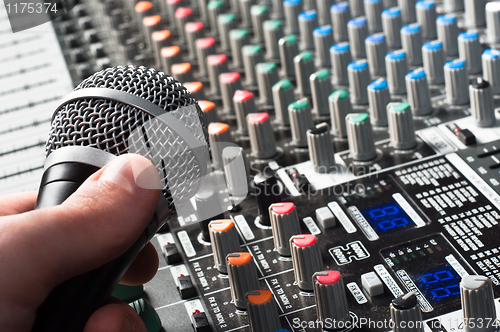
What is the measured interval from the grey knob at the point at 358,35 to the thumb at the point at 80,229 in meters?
1.54

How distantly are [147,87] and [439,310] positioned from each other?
34.6 inches

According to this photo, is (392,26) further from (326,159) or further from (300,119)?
(326,159)

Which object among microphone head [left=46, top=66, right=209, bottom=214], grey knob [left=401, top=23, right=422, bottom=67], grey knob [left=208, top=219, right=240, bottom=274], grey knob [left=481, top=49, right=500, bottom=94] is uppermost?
microphone head [left=46, top=66, right=209, bottom=214]

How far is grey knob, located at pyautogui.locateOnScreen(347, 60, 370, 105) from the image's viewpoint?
2.41 m

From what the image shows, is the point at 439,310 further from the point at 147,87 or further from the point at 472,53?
the point at 472,53

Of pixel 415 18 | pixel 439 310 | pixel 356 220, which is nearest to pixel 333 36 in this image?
pixel 415 18

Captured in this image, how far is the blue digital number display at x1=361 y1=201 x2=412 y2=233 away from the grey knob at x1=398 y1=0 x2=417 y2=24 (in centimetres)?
113

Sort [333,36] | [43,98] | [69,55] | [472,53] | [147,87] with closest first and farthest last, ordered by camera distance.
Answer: [147,87] < [472,53] < [333,36] < [43,98] < [69,55]

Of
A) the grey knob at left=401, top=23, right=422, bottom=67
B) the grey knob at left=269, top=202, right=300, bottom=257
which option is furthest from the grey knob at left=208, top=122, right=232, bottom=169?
the grey knob at left=401, top=23, right=422, bottom=67

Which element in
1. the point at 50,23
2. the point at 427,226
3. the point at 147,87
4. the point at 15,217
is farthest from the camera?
the point at 50,23

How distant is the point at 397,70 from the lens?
95.0 inches

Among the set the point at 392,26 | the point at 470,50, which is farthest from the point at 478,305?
the point at 392,26

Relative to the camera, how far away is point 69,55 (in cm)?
319

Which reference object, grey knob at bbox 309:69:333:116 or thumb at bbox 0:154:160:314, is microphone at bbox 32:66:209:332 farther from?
grey knob at bbox 309:69:333:116
